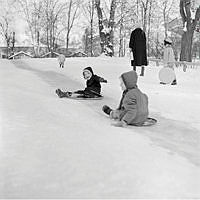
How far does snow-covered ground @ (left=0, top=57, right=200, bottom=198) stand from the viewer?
3520 millimetres

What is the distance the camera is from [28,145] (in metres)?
4.64

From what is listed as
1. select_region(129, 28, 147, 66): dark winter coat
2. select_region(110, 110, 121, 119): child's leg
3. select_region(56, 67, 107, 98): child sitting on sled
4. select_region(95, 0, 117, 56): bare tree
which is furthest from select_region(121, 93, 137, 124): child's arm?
select_region(95, 0, 117, 56): bare tree

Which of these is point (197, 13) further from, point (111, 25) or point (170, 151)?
point (170, 151)

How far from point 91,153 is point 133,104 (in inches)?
76.3

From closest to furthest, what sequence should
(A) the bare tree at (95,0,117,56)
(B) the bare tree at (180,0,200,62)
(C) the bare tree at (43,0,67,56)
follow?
(B) the bare tree at (180,0,200,62) → (A) the bare tree at (95,0,117,56) → (C) the bare tree at (43,0,67,56)

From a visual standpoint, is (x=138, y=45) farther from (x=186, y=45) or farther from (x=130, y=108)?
(x=186, y=45)

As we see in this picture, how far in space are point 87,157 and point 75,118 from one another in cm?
248

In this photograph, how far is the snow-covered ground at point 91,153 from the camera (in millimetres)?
3520

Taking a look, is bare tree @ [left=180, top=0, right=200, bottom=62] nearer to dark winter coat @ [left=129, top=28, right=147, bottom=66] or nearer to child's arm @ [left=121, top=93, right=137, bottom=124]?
dark winter coat @ [left=129, top=28, right=147, bottom=66]

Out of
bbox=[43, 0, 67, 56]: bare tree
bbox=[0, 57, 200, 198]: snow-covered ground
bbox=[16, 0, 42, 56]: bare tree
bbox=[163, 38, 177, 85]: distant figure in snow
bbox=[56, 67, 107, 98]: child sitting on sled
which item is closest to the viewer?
bbox=[0, 57, 200, 198]: snow-covered ground

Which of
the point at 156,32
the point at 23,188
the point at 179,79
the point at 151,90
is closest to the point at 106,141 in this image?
the point at 23,188

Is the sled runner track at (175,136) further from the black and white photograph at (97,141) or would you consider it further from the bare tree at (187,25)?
the bare tree at (187,25)

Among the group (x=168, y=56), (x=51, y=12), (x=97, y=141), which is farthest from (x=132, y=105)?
(x=51, y=12)

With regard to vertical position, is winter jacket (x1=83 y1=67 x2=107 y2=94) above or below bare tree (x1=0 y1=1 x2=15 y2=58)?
below
